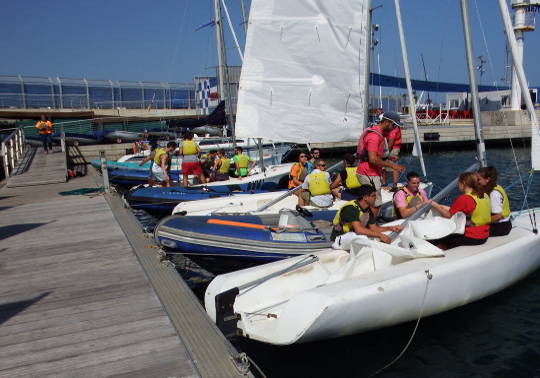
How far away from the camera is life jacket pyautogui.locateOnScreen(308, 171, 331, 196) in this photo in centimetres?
1020

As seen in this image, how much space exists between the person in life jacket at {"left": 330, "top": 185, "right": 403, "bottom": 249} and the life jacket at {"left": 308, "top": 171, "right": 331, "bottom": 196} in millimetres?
3235

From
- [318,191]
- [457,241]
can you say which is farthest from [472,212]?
[318,191]

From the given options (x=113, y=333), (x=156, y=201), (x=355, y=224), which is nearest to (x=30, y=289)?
(x=113, y=333)

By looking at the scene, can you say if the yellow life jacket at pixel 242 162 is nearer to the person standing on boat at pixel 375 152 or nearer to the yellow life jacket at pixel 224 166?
the yellow life jacket at pixel 224 166

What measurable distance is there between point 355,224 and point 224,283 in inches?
78.4

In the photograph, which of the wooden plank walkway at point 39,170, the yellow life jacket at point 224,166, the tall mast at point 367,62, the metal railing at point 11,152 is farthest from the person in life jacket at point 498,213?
the metal railing at point 11,152

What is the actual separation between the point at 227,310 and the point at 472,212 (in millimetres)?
3704

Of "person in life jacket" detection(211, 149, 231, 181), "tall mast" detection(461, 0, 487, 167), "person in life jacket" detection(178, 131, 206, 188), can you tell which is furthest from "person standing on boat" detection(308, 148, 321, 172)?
"tall mast" detection(461, 0, 487, 167)

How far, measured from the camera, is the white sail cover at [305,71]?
10.8 meters

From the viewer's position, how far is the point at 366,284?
528cm

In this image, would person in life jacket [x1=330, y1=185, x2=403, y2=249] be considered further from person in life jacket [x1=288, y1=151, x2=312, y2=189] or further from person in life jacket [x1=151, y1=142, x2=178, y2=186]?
person in life jacket [x1=151, y1=142, x2=178, y2=186]

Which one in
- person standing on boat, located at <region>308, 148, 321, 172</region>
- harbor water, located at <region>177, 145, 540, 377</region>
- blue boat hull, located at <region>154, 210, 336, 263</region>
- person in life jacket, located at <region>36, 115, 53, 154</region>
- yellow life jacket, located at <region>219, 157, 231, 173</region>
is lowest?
harbor water, located at <region>177, 145, 540, 377</region>

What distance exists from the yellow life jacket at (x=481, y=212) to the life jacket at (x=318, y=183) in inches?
152

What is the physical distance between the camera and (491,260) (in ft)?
21.1
